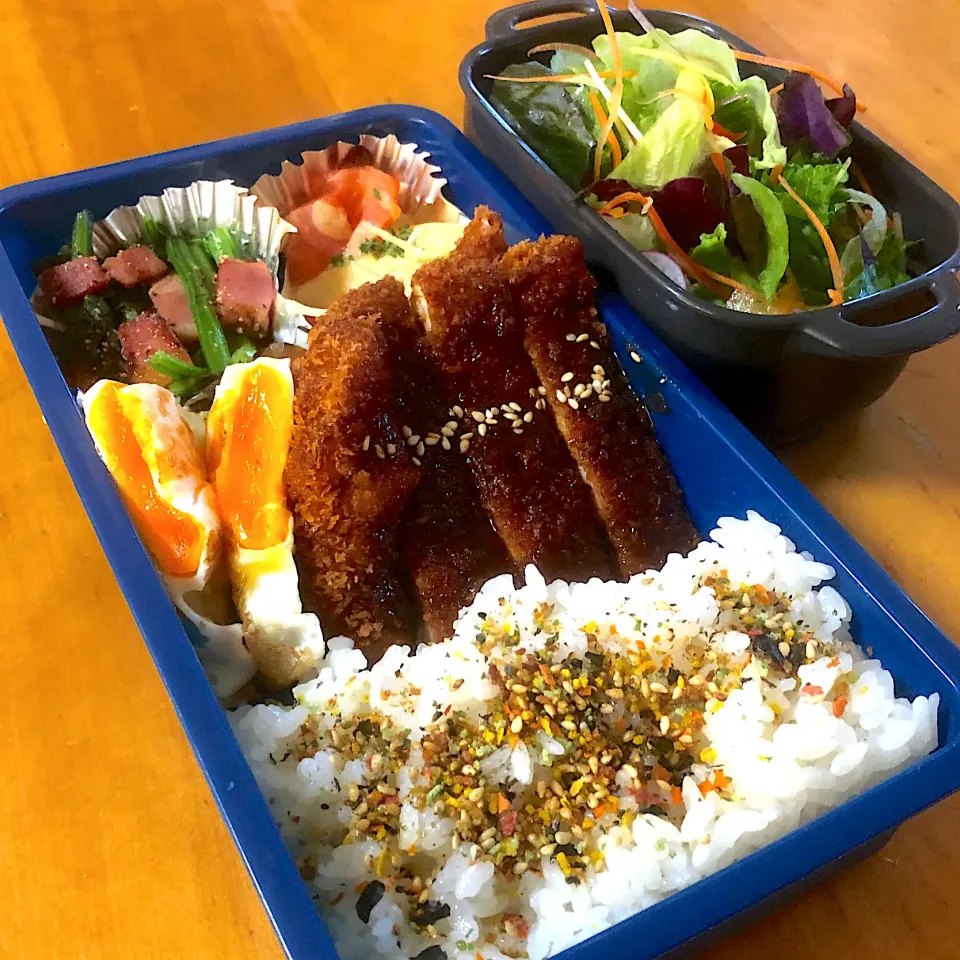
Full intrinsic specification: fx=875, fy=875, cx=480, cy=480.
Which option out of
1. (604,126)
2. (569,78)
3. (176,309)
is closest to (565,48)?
(569,78)

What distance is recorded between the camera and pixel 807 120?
4.99 feet

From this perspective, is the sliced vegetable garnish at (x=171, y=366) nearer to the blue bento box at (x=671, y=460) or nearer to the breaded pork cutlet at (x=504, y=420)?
the blue bento box at (x=671, y=460)

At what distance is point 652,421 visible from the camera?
1371 millimetres

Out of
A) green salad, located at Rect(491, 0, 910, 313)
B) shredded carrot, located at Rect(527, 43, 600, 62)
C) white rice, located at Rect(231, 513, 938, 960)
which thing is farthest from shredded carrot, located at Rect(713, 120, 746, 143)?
white rice, located at Rect(231, 513, 938, 960)

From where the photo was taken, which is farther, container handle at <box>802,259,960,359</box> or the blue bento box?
container handle at <box>802,259,960,359</box>

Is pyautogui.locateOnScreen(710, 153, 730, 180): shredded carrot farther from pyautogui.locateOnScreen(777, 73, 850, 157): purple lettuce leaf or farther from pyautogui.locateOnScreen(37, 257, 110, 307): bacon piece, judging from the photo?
pyautogui.locateOnScreen(37, 257, 110, 307): bacon piece

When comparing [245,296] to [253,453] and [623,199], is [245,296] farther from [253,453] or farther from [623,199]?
[623,199]

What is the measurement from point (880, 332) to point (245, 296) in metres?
0.99

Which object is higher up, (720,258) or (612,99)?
(612,99)

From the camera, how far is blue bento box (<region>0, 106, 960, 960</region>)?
82cm

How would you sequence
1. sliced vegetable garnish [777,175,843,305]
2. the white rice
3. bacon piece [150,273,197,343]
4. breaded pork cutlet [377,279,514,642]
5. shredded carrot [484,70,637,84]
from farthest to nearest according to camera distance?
shredded carrot [484,70,637,84] → bacon piece [150,273,197,343] → sliced vegetable garnish [777,175,843,305] → breaded pork cutlet [377,279,514,642] → the white rice

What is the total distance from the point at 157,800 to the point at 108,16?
199 cm

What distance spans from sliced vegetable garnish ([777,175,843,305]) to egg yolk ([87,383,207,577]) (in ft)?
3.27

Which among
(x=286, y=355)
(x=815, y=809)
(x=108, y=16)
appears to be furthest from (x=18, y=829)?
(x=108, y=16)
